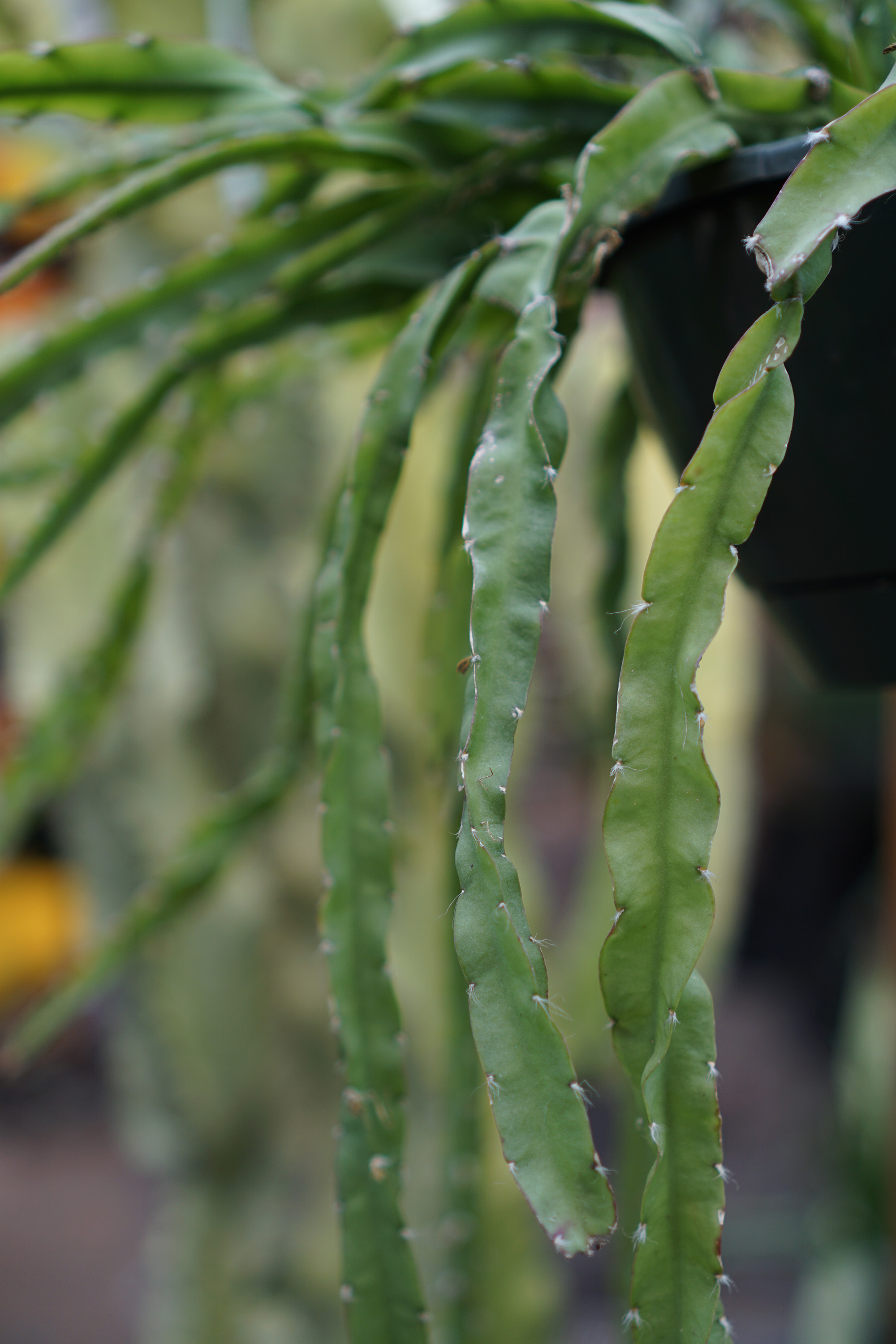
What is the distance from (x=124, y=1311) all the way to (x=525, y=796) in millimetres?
1542

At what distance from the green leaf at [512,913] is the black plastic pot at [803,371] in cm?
10

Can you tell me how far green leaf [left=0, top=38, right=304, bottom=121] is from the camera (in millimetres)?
399

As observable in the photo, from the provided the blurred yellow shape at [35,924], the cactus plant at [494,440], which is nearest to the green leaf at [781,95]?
the cactus plant at [494,440]

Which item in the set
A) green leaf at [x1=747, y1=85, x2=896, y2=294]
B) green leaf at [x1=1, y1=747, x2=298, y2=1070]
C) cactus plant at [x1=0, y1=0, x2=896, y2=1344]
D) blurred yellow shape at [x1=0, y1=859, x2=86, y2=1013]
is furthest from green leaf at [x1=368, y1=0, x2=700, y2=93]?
blurred yellow shape at [x1=0, y1=859, x2=86, y2=1013]

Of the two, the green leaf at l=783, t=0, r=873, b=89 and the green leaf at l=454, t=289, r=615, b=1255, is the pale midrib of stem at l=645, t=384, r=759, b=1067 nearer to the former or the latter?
the green leaf at l=454, t=289, r=615, b=1255

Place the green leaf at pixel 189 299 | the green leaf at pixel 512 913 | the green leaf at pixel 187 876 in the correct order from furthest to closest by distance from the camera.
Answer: the green leaf at pixel 187 876, the green leaf at pixel 189 299, the green leaf at pixel 512 913

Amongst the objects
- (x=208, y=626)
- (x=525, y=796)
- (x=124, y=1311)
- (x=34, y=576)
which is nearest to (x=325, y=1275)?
(x=208, y=626)

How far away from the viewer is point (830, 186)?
28cm

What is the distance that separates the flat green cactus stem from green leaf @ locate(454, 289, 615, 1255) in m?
0.07

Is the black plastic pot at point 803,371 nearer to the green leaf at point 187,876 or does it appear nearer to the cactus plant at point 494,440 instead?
the cactus plant at point 494,440

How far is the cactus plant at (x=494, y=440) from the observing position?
259 millimetres

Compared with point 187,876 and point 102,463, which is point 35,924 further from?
point 102,463

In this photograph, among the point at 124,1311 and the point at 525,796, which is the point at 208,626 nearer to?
the point at 124,1311

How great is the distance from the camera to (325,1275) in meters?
1.20
